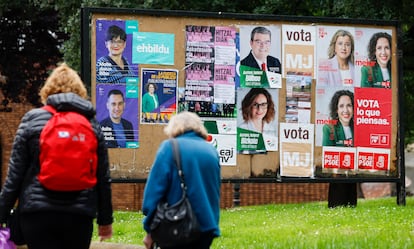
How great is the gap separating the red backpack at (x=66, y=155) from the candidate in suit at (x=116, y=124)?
25.0ft

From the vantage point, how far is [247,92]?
46.5 ft

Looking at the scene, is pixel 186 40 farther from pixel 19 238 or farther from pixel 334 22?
pixel 19 238

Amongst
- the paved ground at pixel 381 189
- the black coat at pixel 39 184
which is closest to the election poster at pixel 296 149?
the black coat at pixel 39 184

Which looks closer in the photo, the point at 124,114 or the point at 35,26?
the point at 124,114

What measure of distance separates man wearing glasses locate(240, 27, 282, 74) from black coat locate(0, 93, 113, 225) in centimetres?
811

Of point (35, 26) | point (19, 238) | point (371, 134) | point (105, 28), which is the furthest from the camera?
point (35, 26)

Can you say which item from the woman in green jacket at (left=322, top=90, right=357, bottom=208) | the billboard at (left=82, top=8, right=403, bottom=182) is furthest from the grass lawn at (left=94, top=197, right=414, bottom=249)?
the woman in green jacket at (left=322, top=90, right=357, bottom=208)

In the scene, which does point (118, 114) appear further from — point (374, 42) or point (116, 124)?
point (374, 42)

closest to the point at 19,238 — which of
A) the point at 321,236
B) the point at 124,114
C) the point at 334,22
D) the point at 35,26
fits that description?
the point at 321,236

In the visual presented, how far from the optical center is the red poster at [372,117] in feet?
48.2

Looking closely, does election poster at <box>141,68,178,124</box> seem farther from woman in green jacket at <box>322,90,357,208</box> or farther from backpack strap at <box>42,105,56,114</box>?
backpack strap at <box>42,105,56,114</box>

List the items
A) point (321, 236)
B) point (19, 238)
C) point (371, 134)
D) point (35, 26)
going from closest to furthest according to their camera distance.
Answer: point (19, 238), point (321, 236), point (371, 134), point (35, 26)

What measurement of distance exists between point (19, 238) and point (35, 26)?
19704mm

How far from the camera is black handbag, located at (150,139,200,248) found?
623cm
